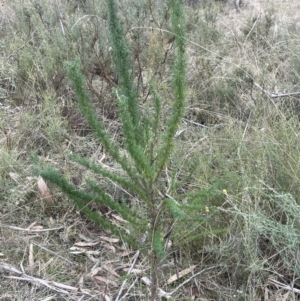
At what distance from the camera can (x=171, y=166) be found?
8.79 feet

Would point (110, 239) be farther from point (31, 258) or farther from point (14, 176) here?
point (14, 176)

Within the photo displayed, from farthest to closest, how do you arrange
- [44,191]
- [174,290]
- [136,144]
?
[44,191], [174,290], [136,144]

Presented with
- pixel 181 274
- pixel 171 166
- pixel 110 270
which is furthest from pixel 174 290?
Answer: pixel 171 166

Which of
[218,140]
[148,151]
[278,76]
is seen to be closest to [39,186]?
[148,151]

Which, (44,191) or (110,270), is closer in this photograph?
(110,270)

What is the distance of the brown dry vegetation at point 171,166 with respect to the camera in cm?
199

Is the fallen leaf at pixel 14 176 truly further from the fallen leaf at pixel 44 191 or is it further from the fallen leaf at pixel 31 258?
the fallen leaf at pixel 31 258

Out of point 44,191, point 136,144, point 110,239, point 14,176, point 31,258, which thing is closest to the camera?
point 136,144

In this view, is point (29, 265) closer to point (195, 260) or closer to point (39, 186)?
point (39, 186)

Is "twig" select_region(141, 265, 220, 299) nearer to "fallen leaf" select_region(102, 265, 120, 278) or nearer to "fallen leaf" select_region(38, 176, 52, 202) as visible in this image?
"fallen leaf" select_region(102, 265, 120, 278)

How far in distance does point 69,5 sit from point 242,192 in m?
3.18

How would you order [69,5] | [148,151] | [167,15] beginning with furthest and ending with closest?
[69,5] → [167,15] → [148,151]

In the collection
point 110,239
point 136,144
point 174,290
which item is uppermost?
point 136,144

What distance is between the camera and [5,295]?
6.48 feet
